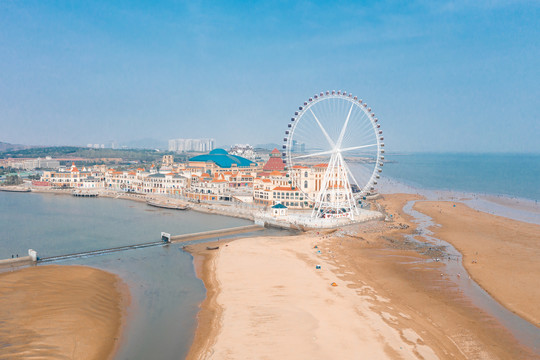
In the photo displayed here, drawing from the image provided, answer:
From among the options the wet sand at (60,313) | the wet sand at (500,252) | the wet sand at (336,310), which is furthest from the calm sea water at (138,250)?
the wet sand at (500,252)

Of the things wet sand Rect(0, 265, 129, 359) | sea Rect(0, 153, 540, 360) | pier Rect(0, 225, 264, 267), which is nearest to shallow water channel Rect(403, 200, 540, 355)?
sea Rect(0, 153, 540, 360)

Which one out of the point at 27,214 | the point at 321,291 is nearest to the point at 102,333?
the point at 321,291

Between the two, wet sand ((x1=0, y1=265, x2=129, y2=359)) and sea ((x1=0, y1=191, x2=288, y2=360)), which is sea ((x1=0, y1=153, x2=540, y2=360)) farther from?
wet sand ((x1=0, y1=265, x2=129, y2=359))

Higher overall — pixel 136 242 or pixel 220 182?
pixel 220 182

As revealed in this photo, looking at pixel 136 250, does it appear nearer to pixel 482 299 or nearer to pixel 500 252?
pixel 482 299

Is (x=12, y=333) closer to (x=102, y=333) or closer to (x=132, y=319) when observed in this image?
(x=102, y=333)

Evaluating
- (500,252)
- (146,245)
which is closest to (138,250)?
(146,245)

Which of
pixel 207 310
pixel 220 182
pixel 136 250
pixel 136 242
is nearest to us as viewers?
pixel 207 310
